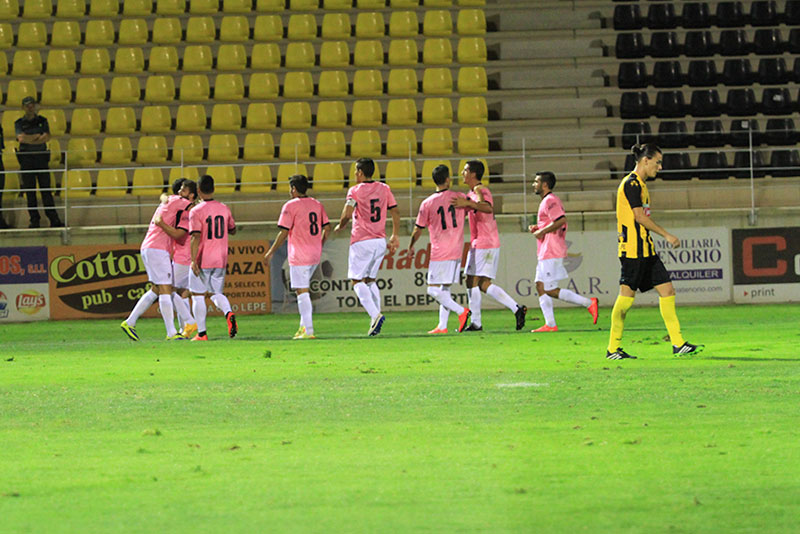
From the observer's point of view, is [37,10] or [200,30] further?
[37,10]

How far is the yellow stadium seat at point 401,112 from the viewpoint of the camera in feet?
79.9

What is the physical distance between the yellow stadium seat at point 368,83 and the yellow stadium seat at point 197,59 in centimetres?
348

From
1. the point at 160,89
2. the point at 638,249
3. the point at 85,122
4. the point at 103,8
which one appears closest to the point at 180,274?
the point at 638,249

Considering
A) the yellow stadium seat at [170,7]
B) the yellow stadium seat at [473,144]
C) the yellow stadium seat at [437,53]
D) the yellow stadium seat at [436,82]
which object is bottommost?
the yellow stadium seat at [473,144]

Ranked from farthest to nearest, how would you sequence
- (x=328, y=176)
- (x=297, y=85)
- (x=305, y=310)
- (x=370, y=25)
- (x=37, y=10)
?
(x=37, y=10) → (x=370, y=25) → (x=297, y=85) → (x=328, y=176) → (x=305, y=310)

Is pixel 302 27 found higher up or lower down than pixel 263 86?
higher up

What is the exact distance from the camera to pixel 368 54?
83.9 ft

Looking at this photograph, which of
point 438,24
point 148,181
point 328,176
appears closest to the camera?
point 328,176

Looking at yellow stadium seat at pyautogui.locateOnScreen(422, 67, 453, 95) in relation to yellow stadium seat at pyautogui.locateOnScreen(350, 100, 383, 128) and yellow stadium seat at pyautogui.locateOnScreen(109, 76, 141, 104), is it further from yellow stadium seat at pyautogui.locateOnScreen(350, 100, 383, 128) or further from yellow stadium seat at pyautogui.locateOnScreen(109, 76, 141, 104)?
yellow stadium seat at pyautogui.locateOnScreen(109, 76, 141, 104)

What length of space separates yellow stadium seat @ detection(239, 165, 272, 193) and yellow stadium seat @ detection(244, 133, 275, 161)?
0.73 m

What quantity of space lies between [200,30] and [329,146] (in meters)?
5.06

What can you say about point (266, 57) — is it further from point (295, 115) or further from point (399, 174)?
point (399, 174)

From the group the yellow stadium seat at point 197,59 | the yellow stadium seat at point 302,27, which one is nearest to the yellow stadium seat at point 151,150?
the yellow stadium seat at point 197,59

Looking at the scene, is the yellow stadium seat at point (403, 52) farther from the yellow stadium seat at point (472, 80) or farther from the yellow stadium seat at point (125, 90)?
the yellow stadium seat at point (125, 90)
